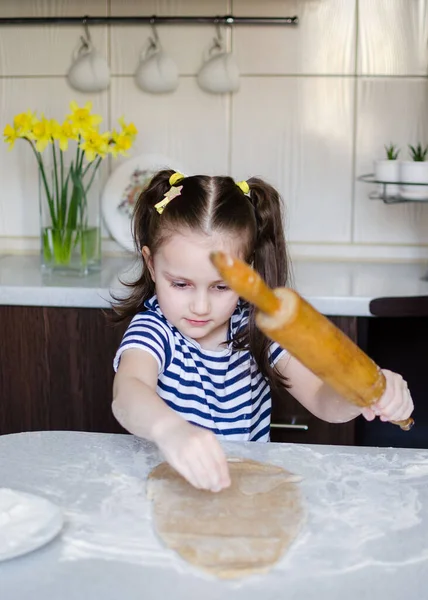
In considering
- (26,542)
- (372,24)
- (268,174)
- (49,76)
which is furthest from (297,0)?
(26,542)

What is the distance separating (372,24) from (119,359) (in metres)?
1.23

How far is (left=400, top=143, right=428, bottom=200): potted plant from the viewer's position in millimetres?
1899

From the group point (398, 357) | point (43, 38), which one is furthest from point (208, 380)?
point (43, 38)

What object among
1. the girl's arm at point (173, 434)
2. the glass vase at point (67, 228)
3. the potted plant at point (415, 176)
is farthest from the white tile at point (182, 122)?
the girl's arm at point (173, 434)

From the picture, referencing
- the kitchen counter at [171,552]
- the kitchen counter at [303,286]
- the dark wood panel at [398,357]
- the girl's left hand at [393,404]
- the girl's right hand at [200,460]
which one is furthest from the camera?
the dark wood panel at [398,357]

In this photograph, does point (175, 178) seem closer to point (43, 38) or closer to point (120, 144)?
point (120, 144)

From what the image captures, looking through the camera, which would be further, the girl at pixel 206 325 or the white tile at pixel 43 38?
the white tile at pixel 43 38

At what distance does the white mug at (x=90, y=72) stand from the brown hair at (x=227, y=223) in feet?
2.57

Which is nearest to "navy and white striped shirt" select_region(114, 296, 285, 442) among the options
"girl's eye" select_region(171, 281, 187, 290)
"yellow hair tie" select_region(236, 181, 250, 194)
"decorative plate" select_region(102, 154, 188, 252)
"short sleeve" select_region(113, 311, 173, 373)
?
"short sleeve" select_region(113, 311, 173, 373)

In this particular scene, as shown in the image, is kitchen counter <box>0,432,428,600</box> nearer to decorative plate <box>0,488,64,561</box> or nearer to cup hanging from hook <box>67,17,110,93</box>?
decorative plate <box>0,488,64,561</box>

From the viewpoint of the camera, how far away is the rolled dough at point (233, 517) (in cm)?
77

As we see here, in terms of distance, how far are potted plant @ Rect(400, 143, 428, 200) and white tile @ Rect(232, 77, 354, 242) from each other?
213mm

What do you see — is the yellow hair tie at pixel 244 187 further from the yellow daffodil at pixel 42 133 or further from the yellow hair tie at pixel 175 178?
the yellow daffodil at pixel 42 133

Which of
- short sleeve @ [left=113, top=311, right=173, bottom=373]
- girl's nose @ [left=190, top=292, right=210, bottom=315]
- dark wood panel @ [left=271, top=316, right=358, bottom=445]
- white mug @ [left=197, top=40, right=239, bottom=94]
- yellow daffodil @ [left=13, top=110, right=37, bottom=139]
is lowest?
dark wood panel @ [left=271, top=316, right=358, bottom=445]
